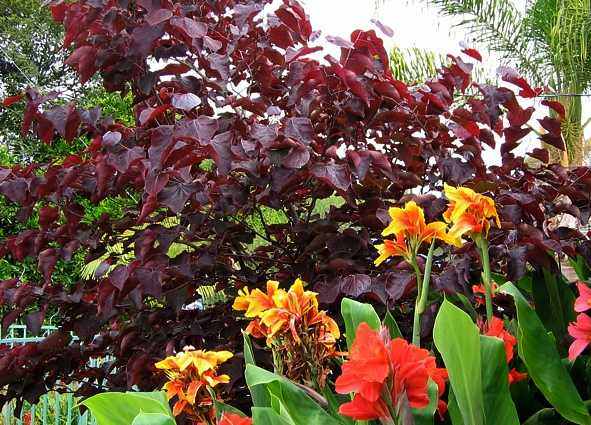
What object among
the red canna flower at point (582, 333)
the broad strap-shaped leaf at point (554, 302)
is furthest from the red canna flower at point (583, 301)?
the broad strap-shaped leaf at point (554, 302)

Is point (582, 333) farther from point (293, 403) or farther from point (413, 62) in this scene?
point (413, 62)

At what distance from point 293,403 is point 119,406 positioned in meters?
0.26

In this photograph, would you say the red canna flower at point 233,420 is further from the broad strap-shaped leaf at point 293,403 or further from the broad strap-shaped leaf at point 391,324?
the broad strap-shaped leaf at point 391,324

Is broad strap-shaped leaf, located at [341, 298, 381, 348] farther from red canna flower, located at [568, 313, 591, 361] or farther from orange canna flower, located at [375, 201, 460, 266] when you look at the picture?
red canna flower, located at [568, 313, 591, 361]

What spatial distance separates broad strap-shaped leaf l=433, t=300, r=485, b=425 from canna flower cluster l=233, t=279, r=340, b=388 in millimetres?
195

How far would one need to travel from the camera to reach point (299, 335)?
3.62 ft

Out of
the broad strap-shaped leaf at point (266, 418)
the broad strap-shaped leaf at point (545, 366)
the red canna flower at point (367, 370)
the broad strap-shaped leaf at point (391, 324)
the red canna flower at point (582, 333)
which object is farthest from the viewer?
the broad strap-shaped leaf at point (391, 324)

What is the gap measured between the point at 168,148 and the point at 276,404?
650 millimetres

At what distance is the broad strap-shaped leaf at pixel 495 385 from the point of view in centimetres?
111

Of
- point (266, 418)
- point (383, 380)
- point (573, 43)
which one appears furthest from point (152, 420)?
point (573, 43)

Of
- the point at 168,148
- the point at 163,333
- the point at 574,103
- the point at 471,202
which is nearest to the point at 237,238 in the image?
the point at 163,333

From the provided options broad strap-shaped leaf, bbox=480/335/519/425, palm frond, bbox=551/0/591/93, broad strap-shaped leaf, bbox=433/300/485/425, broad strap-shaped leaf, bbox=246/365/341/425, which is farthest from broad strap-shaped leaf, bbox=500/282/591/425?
palm frond, bbox=551/0/591/93

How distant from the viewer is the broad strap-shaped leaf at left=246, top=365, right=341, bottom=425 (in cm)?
102

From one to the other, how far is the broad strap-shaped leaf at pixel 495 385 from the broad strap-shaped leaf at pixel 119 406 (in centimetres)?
50
